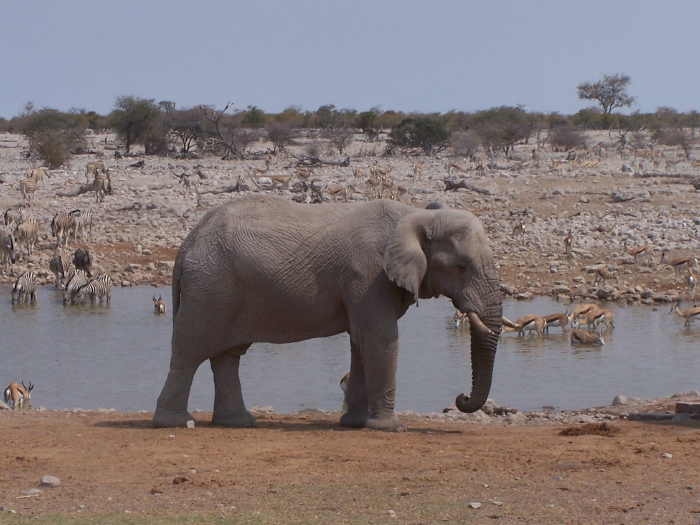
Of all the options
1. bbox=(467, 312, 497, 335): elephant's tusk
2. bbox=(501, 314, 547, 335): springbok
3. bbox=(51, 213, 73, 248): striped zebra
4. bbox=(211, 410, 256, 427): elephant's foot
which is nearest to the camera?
bbox=(467, 312, 497, 335): elephant's tusk

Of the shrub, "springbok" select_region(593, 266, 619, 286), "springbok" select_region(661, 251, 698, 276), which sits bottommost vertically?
"springbok" select_region(593, 266, 619, 286)

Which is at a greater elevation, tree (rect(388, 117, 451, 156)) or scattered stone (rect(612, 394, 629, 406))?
tree (rect(388, 117, 451, 156))

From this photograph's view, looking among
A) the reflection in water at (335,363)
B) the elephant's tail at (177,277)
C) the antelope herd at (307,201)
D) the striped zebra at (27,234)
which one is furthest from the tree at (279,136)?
the elephant's tail at (177,277)

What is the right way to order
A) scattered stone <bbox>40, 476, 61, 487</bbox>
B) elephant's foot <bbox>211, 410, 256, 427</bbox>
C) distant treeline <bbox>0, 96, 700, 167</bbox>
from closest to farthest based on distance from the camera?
scattered stone <bbox>40, 476, 61, 487</bbox>
elephant's foot <bbox>211, 410, 256, 427</bbox>
distant treeline <bbox>0, 96, 700, 167</bbox>

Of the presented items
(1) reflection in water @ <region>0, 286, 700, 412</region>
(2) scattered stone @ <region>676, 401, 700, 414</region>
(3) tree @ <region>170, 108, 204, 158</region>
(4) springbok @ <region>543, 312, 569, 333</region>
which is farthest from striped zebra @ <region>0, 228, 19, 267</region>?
(3) tree @ <region>170, 108, 204, 158</region>

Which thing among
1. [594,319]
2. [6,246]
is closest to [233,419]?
[594,319]

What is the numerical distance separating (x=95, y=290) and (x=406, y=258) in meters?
13.9

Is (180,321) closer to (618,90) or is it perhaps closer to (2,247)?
(2,247)

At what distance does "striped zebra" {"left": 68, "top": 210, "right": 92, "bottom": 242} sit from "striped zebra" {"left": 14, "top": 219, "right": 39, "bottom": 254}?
855 mm

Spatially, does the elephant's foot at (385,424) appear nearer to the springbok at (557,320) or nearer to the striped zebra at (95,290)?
the springbok at (557,320)

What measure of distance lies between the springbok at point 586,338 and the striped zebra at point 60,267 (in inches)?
446

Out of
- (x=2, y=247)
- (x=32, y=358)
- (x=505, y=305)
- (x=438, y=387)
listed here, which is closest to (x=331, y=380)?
(x=438, y=387)

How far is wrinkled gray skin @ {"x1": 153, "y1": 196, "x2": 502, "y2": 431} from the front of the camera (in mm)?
9008

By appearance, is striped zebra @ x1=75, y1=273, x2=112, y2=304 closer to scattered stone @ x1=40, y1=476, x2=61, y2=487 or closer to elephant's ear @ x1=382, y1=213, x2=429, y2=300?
elephant's ear @ x1=382, y1=213, x2=429, y2=300
